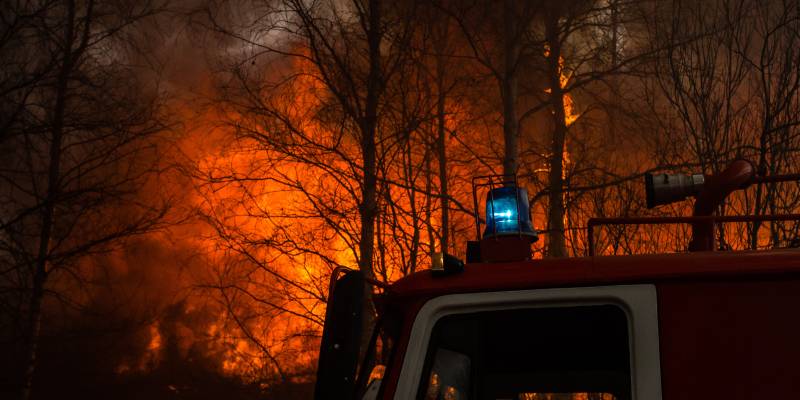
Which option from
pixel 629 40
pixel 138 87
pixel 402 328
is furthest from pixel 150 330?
pixel 402 328

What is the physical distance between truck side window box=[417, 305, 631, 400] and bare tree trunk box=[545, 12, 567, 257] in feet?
27.7

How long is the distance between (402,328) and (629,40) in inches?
463

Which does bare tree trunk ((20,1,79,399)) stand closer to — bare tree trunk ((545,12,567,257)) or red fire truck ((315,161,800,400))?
bare tree trunk ((545,12,567,257))

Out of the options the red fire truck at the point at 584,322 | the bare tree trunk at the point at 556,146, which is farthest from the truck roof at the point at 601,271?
the bare tree trunk at the point at 556,146

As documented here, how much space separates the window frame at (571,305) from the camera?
204 cm

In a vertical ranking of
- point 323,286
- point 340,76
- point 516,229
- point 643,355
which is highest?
point 340,76

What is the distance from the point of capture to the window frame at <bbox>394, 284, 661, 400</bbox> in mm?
2039

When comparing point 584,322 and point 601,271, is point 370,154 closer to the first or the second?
point 584,322

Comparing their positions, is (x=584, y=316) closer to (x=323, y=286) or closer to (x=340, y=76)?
(x=323, y=286)

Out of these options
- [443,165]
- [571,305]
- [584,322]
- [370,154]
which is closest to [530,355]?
[584,322]

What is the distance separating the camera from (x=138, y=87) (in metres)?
15.4

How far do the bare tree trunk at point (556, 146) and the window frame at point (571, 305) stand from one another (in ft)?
28.8

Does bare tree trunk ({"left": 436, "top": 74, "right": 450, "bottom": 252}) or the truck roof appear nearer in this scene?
the truck roof

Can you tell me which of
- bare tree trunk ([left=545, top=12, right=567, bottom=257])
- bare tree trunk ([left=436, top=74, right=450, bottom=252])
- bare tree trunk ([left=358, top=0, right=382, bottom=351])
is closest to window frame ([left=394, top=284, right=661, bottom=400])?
bare tree trunk ([left=358, top=0, right=382, bottom=351])
